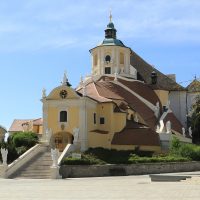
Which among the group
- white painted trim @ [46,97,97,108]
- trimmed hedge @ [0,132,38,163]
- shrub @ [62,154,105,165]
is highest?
white painted trim @ [46,97,97,108]

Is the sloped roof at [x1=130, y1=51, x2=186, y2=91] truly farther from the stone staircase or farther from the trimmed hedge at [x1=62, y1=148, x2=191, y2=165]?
the stone staircase

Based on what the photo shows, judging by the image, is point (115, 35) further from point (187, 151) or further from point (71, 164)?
point (71, 164)

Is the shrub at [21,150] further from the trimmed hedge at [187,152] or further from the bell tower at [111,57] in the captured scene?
the bell tower at [111,57]

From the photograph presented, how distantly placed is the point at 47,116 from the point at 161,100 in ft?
69.1

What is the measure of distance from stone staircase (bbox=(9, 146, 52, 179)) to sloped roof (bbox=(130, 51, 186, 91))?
96.2 feet

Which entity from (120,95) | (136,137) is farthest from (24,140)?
(120,95)

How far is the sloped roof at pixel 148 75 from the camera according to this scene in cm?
7000

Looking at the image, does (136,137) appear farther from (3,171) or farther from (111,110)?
(3,171)

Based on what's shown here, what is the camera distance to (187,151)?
47031 mm

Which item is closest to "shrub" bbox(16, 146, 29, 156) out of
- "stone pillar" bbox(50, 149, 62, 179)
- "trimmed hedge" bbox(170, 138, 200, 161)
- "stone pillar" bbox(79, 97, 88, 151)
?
"stone pillar" bbox(79, 97, 88, 151)

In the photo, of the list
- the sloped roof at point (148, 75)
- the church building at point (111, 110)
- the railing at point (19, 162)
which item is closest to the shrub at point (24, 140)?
the railing at point (19, 162)

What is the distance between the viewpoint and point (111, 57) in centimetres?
6325

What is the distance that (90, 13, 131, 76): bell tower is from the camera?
62969mm

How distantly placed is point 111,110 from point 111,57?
1441cm
